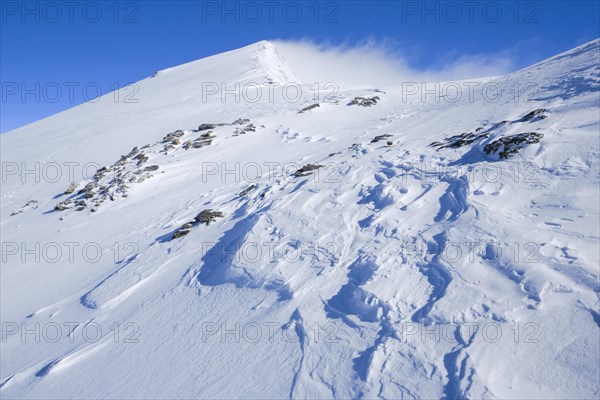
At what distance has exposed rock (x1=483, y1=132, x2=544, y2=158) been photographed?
21.5 ft

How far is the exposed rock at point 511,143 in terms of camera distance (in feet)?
21.5

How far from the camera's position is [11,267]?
9.62 meters

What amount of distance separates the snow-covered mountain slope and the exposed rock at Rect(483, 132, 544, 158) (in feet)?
0.12

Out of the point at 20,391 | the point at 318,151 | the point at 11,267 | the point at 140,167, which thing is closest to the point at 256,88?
the point at 140,167

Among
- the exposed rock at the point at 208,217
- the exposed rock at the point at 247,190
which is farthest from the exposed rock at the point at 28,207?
the exposed rock at the point at 247,190

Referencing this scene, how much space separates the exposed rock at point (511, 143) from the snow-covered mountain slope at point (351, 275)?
0.04 metres

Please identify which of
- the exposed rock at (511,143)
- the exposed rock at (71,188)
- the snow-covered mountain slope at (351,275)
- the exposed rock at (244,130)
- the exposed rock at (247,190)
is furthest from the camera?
the exposed rock at (244,130)

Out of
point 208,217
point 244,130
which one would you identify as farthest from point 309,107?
point 208,217

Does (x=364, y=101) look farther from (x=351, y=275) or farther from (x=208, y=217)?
(x=351, y=275)

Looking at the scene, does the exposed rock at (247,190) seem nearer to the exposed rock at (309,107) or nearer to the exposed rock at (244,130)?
the exposed rock at (244,130)

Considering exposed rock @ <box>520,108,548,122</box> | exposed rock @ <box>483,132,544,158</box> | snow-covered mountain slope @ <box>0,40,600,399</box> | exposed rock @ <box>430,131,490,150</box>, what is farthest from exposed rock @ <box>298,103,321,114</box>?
exposed rock @ <box>483,132,544,158</box>

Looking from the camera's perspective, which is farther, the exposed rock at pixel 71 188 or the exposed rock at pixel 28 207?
the exposed rock at pixel 71 188

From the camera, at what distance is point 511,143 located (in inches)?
264

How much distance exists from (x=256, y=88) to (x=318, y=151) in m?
17.6
